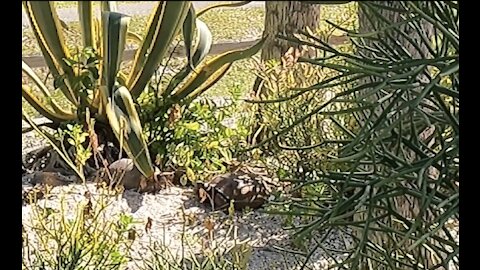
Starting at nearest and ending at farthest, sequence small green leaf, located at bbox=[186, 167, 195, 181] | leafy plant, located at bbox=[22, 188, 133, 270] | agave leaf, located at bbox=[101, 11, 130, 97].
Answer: agave leaf, located at bbox=[101, 11, 130, 97] → leafy plant, located at bbox=[22, 188, 133, 270] → small green leaf, located at bbox=[186, 167, 195, 181]

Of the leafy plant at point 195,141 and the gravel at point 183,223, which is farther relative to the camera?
the leafy plant at point 195,141

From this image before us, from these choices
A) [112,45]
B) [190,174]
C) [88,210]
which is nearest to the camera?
[112,45]

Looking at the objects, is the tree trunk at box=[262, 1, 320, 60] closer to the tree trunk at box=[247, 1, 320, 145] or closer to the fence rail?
the tree trunk at box=[247, 1, 320, 145]

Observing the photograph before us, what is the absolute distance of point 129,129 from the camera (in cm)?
233

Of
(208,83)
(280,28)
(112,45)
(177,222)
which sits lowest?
(177,222)

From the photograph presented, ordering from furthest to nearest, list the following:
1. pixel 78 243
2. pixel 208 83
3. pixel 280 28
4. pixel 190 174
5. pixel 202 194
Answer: pixel 280 28 < pixel 208 83 < pixel 190 174 < pixel 202 194 < pixel 78 243

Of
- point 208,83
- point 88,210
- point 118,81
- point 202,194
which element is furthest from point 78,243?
point 208,83

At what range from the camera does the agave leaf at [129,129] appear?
2.18 metres

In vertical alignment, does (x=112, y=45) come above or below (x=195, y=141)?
above

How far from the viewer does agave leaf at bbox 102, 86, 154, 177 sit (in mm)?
2180

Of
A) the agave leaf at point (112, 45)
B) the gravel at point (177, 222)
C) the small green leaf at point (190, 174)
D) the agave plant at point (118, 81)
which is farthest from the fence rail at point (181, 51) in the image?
the agave leaf at point (112, 45)

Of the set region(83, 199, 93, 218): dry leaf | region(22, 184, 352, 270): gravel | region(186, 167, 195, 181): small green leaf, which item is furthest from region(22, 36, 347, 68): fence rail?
region(83, 199, 93, 218): dry leaf

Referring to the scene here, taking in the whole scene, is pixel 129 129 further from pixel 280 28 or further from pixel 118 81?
pixel 280 28

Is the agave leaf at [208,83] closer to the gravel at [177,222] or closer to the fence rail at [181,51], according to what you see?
the fence rail at [181,51]
